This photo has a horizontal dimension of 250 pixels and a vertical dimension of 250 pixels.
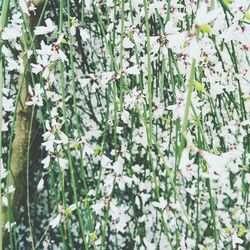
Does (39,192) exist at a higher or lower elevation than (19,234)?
higher

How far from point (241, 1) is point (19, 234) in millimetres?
1040

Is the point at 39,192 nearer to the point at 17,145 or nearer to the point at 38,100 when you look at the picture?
the point at 17,145

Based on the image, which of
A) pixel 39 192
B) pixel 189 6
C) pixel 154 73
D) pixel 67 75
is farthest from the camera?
pixel 39 192

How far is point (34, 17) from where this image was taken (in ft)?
3.90

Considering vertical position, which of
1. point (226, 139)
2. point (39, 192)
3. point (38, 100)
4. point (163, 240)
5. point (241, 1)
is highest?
point (241, 1)

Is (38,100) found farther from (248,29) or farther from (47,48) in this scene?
(248,29)

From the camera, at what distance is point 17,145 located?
1.27 meters

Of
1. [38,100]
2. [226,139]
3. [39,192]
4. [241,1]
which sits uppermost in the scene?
[241,1]

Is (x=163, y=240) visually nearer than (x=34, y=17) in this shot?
No

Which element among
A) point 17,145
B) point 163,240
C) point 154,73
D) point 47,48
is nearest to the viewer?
point 47,48

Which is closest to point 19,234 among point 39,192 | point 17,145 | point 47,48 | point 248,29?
point 39,192

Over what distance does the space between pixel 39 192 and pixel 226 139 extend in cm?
64

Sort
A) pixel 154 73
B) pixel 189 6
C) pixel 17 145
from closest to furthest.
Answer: pixel 189 6 → pixel 154 73 → pixel 17 145

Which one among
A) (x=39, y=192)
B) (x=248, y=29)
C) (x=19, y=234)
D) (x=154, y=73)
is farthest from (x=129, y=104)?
→ (x=19, y=234)
